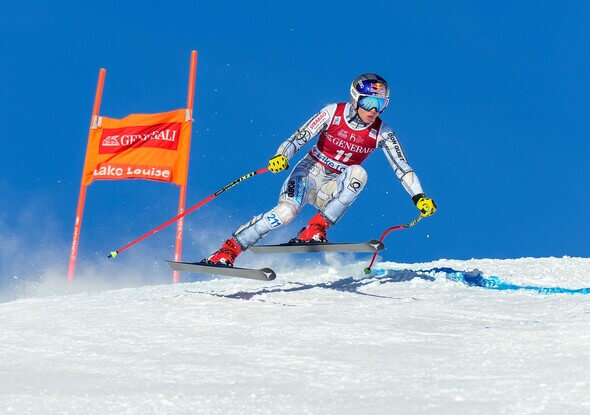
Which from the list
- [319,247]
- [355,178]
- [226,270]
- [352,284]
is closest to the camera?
[226,270]

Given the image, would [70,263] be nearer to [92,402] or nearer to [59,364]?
[59,364]

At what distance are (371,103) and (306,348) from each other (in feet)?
9.23

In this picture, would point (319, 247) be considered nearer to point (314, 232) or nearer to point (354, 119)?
point (314, 232)

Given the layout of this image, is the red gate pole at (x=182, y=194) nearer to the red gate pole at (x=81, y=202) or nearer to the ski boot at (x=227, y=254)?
the red gate pole at (x=81, y=202)

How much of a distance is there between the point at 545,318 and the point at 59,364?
362 cm

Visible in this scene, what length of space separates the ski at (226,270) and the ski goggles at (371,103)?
5.48 feet

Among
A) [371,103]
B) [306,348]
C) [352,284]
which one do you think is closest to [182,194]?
[352,284]

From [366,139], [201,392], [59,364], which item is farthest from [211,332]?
[366,139]

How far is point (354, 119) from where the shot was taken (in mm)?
7340

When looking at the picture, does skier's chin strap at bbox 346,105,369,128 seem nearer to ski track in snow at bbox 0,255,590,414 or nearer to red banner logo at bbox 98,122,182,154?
ski track in snow at bbox 0,255,590,414

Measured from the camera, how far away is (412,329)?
582cm

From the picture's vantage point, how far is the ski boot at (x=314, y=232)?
7480 millimetres

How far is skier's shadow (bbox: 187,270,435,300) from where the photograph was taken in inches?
305

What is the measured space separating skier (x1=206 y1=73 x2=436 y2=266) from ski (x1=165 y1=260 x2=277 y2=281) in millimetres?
120
